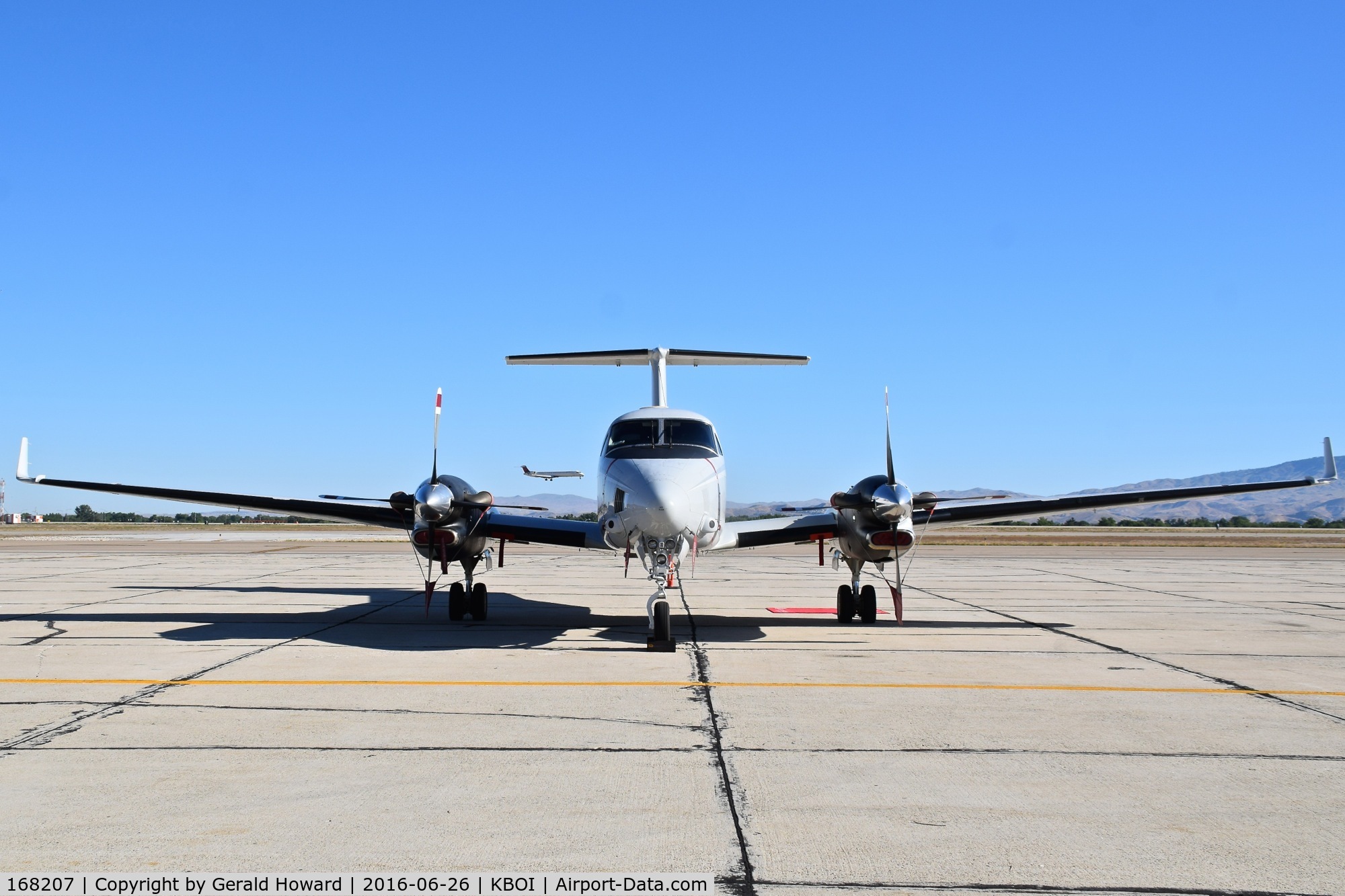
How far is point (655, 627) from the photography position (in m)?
10.9

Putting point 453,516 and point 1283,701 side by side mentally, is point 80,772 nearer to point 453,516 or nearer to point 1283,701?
point 453,516

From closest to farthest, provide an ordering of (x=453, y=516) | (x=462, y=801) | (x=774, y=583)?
(x=462, y=801)
(x=453, y=516)
(x=774, y=583)

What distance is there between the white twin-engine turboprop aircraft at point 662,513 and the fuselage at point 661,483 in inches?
0.7

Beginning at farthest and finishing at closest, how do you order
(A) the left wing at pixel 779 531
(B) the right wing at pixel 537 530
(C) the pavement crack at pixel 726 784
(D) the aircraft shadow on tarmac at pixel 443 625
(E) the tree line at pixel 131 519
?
1. (E) the tree line at pixel 131 519
2. (A) the left wing at pixel 779 531
3. (B) the right wing at pixel 537 530
4. (D) the aircraft shadow on tarmac at pixel 443 625
5. (C) the pavement crack at pixel 726 784

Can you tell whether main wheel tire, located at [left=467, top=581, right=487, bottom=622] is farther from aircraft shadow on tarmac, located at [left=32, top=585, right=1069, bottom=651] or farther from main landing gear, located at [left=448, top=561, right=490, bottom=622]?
aircraft shadow on tarmac, located at [left=32, top=585, right=1069, bottom=651]

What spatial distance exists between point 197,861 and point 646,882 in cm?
199

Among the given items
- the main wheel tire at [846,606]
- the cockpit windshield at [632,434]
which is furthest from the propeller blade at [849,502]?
the cockpit windshield at [632,434]

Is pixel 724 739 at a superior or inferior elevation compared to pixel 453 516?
inferior

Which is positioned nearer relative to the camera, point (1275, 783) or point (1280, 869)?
point (1280, 869)

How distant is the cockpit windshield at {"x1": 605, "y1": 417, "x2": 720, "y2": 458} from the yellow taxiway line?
415 cm

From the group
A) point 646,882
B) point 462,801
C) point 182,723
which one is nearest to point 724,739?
point 462,801

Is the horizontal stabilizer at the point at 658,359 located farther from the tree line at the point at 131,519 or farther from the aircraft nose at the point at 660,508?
the tree line at the point at 131,519

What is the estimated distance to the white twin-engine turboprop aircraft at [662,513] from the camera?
11.3 metres

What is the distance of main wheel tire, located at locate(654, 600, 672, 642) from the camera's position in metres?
10.9
